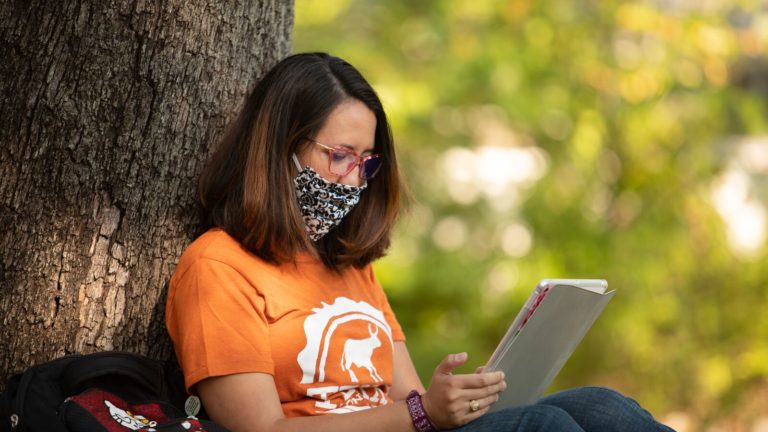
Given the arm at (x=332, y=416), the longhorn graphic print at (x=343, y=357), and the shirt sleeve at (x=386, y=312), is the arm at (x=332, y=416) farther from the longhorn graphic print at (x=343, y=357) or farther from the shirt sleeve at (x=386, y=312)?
the shirt sleeve at (x=386, y=312)

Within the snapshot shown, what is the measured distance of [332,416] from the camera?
2.17 m

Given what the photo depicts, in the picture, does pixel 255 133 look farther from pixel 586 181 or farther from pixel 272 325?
pixel 586 181

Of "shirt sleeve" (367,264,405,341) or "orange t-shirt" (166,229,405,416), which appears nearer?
"orange t-shirt" (166,229,405,416)

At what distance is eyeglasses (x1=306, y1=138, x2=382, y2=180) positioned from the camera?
2379mm

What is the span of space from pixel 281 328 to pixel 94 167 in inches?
23.8

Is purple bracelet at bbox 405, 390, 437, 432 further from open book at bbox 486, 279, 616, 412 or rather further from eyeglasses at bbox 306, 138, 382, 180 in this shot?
eyeglasses at bbox 306, 138, 382, 180

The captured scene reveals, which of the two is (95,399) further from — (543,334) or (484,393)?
(543,334)

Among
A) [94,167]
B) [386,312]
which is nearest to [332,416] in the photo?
[386,312]

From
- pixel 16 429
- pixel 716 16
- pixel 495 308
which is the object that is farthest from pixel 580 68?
pixel 16 429

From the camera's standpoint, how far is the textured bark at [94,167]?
2.30m

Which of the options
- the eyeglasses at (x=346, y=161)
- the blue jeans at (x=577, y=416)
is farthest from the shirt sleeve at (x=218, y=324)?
the blue jeans at (x=577, y=416)

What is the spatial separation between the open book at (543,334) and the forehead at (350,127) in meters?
0.60

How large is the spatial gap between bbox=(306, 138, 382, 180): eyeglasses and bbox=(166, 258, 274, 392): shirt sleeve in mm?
367

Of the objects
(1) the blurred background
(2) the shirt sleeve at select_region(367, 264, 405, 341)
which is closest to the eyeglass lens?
(2) the shirt sleeve at select_region(367, 264, 405, 341)
